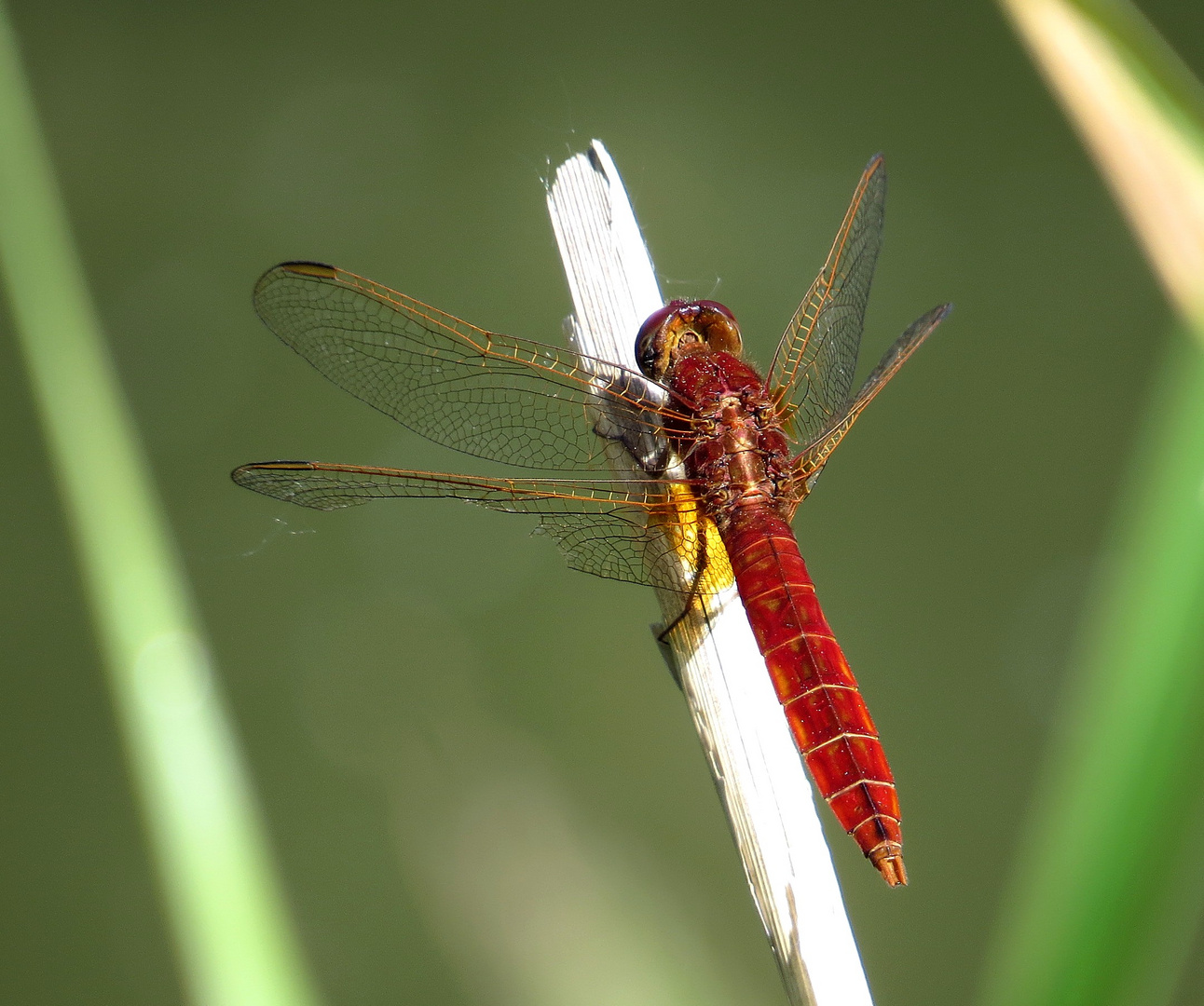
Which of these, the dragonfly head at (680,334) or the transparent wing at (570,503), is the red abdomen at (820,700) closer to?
the transparent wing at (570,503)

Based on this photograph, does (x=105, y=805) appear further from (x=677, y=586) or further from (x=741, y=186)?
(x=741, y=186)

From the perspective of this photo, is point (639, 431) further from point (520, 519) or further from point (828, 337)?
point (520, 519)

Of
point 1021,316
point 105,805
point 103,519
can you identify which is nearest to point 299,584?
point 105,805

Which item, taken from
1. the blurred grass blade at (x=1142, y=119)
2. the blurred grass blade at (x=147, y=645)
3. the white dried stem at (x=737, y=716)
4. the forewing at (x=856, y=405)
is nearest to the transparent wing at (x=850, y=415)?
the forewing at (x=856, y=405)

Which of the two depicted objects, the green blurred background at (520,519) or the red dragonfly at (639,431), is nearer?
the red dragonfly at (639,431)

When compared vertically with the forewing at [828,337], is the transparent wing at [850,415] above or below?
below

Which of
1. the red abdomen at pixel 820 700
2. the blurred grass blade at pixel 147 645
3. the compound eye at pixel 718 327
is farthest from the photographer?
the compound eye at pixel 718 327
